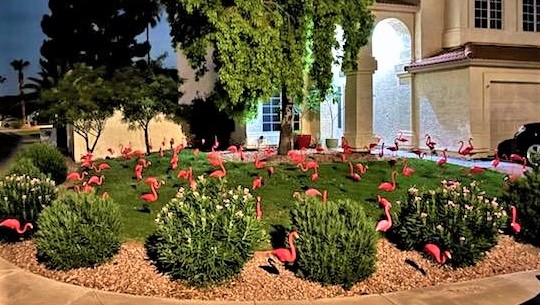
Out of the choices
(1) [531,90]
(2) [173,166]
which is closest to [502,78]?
(1) [531,90]

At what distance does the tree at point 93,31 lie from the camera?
32.5 metres

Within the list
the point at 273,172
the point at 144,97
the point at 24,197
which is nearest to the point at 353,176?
the point at 273,172

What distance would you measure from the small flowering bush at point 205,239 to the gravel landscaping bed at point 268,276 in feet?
0.55

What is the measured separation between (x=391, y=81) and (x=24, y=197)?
1709 cm

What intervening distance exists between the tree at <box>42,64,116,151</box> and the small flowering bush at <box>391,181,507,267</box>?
44.0 feet

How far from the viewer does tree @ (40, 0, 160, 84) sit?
32.5m

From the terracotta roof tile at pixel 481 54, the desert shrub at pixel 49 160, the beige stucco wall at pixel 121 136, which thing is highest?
the terracotta roof tile at pixel 481 54

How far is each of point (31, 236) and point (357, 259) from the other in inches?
197

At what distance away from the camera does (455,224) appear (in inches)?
293

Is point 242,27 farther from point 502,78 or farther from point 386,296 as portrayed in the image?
point 502,78

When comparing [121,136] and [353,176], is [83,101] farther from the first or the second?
[353,176]

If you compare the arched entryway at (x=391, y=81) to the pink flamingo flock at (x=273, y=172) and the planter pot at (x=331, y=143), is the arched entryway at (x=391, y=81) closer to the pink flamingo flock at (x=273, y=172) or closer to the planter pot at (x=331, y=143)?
the planter pot at (x=331, y=143)

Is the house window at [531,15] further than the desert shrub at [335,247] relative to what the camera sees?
Yes

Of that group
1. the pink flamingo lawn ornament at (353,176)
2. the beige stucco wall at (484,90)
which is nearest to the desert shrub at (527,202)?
Answer: the pink flamingo lawn ornament at (353,176)
